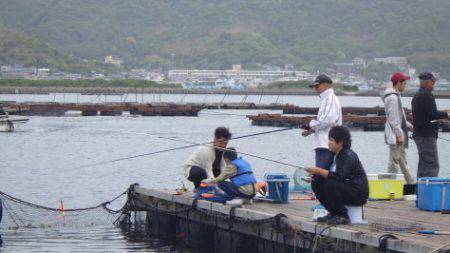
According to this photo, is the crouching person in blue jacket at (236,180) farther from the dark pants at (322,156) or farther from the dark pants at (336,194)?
the dark pants at (336,194)

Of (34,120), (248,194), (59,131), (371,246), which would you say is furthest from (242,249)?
(34,120)

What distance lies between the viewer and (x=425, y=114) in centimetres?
1569

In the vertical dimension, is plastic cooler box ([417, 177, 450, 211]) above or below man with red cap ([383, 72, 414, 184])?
below

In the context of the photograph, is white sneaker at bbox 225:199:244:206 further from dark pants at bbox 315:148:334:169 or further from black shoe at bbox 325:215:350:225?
black shoe at bbox 325:215:350:225

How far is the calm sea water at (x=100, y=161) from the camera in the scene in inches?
703

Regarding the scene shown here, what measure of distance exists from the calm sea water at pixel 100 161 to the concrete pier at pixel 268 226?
454 millimetres

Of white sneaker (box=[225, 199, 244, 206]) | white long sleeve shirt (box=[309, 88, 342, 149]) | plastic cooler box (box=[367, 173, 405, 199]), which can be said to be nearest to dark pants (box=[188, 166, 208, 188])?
white sneaker (box=[225, 199, 244, 206])

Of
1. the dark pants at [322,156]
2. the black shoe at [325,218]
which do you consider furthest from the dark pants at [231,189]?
the black shoe at [325,218]

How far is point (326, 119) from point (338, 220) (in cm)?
171

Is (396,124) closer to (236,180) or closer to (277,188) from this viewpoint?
(277,188)

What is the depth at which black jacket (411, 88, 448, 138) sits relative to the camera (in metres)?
15.6

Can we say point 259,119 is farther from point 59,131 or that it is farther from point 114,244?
point 114,244

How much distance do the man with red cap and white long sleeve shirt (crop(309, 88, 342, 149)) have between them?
5.91 ft

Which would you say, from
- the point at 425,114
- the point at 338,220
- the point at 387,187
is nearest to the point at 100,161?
the point at 387,187
